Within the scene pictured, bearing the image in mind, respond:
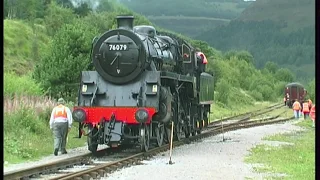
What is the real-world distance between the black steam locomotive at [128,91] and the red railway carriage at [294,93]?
4442 centimetres

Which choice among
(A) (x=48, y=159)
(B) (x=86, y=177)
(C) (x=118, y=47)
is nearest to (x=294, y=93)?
(C) (x=118, y=47)

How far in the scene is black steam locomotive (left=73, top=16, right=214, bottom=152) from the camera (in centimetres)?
1430

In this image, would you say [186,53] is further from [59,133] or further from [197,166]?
[197,166]

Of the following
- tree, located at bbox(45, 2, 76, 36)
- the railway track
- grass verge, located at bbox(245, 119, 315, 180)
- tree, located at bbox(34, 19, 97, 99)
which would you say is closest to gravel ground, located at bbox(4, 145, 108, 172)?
the railway track

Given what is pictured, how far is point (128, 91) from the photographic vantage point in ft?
49.1

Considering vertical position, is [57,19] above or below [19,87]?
above

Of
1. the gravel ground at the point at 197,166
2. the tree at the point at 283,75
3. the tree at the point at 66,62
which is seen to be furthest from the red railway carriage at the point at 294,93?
the gravel ground at the point at 197,166

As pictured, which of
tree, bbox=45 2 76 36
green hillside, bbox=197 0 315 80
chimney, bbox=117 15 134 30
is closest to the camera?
chimney, bbox=117 15 134 30

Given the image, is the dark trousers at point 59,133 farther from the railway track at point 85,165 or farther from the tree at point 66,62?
the tree at point 66,62

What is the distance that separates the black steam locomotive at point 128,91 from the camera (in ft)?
46.9

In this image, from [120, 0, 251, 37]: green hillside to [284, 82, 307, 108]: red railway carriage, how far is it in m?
79.5

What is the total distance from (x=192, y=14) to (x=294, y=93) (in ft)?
317

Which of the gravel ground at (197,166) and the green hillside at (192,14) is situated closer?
the gravel ground at (197,166)

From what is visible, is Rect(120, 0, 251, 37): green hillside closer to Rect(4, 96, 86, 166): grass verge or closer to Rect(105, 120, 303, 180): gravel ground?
Rect(4, 96, 86, 166): grass verge
